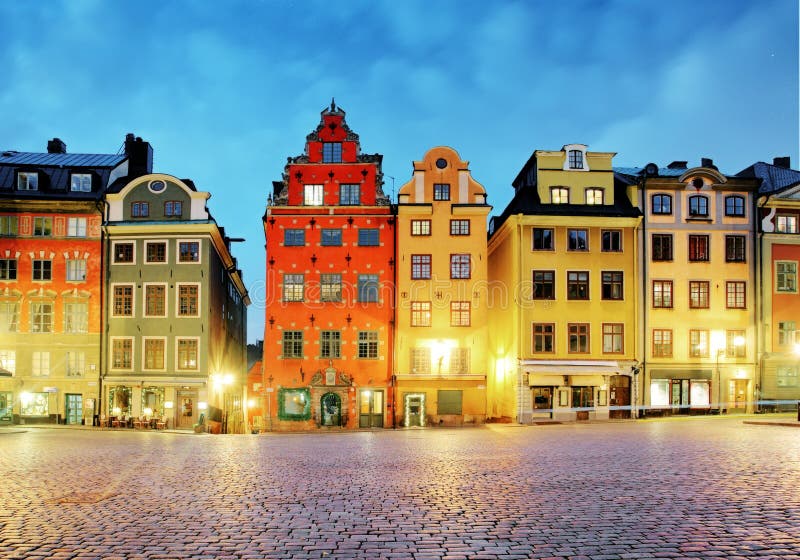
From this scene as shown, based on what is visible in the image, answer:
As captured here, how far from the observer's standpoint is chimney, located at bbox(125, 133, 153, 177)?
178ft

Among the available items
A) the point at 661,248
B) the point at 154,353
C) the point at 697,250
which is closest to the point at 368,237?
the point at 154,353

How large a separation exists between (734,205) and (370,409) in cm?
2567

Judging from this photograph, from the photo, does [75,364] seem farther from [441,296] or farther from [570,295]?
[570,295]

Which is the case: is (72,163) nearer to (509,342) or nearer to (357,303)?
(357,303)

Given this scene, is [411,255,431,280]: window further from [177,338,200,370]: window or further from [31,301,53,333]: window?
[31,301,53,333]: window

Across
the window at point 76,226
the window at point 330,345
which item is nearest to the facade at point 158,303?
the window at point 76,226

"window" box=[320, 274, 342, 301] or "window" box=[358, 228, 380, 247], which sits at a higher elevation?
"window" box=[358, 228, 380, 247]

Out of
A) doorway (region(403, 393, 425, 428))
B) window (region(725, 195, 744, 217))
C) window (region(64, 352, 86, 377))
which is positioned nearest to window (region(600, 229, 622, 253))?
window (region(725, 195, 744, 217))

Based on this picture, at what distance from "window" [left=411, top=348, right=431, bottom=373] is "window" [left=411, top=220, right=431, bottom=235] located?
23.6 ft

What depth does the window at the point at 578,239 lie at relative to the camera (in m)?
47.5

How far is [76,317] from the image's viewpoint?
47.2 metres

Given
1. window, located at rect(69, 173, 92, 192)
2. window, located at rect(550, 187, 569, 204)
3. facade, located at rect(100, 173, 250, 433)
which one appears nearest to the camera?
facade, located at rect(100, 173, 250, 433)

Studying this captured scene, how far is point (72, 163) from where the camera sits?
169 ft

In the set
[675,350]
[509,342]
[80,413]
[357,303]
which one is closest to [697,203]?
[675,350]
